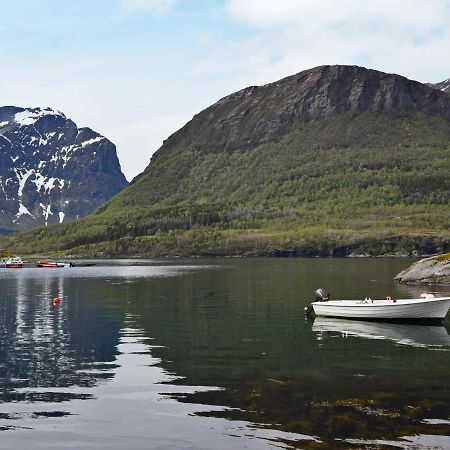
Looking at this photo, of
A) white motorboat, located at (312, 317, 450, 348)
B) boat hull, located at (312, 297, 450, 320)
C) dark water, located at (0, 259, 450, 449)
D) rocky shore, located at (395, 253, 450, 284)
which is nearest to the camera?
dark water, located at (0, 259, 450, 449)

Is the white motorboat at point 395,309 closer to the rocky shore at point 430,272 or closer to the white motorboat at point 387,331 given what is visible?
the white motorboat at point 387,331

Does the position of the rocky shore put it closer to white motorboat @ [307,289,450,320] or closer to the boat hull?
white motorboat @ [307,289,450,320]

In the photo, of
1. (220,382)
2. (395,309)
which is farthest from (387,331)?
(220,382)

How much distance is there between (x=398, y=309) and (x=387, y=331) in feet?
18.8

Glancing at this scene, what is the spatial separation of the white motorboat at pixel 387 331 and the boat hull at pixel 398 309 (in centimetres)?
80

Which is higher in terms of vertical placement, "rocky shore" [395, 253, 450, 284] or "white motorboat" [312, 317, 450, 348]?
"rocky shore" [395, 253, 450, 284]

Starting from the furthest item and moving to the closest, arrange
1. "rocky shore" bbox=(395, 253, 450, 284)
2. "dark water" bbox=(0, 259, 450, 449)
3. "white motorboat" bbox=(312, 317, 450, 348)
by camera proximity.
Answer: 1. "rocky shore" bbox=(395, 253, 450, 284)
2. "white motorboat" bbox=(312, 317, 450, 348)
3. "dark water" bbox=(0, 259, 450, 449)

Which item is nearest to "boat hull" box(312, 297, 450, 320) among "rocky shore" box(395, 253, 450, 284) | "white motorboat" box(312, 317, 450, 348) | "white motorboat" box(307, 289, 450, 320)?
"white motorboat" box(307, 289, 450, 320)

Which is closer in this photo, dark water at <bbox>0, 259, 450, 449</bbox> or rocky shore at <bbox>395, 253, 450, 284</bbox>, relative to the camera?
dark water at <bbox>0, 259, 450, 449</bbox>

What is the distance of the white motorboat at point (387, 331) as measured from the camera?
184 ft

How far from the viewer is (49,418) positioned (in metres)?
32.1

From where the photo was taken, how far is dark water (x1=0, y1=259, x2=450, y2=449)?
2891 cm

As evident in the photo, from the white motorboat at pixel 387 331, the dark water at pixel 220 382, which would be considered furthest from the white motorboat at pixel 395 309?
the dark water at pixel 220 382

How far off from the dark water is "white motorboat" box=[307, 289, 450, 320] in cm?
147
